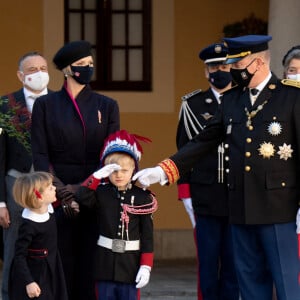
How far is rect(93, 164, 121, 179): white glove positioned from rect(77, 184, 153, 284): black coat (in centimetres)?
11

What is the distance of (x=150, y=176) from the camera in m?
6.55

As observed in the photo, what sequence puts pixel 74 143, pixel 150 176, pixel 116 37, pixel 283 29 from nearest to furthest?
pixel 150 176, pixel 74 143, pixel 283 29, pixel 116 37

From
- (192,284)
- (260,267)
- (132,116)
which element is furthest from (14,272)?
(132,116)

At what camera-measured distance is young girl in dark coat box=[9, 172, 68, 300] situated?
6.77 metres

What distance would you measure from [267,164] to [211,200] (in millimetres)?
1230

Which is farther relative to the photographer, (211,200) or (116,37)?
(116,37)

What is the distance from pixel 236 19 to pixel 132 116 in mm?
1341

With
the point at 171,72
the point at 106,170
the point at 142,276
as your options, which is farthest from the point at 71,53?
the point at 171,72

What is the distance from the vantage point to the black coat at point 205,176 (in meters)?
7.61

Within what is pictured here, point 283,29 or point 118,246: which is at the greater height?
point 283,29

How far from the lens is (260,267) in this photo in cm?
662

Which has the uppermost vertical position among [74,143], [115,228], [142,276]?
[74,143]

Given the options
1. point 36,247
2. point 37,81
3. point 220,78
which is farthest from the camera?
point 37,81

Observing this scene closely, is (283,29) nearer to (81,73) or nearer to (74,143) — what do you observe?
(81,73)
